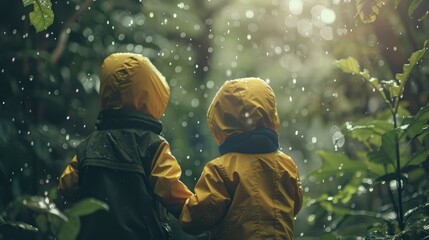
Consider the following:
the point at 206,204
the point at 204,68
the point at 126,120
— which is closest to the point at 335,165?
the point at 206,204

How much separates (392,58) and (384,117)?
1.93 ft

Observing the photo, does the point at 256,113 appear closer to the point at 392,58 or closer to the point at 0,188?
the point at 392,58

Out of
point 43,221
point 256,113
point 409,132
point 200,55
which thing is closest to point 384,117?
point 409,132

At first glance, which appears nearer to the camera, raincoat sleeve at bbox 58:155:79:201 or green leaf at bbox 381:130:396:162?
raincoat sleeve at bbox 58:155:79:201

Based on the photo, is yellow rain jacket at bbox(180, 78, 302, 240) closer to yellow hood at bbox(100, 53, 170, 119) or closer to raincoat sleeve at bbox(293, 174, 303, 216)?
raincoat sleeve at bbox(293, 174, 303, 216)

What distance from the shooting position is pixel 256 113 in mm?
3871

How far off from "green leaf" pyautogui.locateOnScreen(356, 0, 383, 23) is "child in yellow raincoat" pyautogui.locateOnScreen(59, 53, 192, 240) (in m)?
1.33

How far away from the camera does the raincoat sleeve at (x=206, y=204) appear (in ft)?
12.2

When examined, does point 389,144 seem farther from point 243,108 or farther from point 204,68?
point 204,68

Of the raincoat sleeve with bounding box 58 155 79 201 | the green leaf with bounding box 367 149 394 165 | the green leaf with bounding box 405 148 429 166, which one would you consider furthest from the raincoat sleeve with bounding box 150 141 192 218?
the green leaf with bounding box 405 148 429 166

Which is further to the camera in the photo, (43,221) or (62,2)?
(62,2)

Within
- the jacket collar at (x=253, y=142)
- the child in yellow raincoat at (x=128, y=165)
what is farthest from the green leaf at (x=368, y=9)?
the child in yellow raincoat at (x=128, y=165)

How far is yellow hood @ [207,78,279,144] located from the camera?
12.7 feet

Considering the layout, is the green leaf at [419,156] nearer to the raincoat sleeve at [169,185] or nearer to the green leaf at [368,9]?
the green leaf at [368,9]
